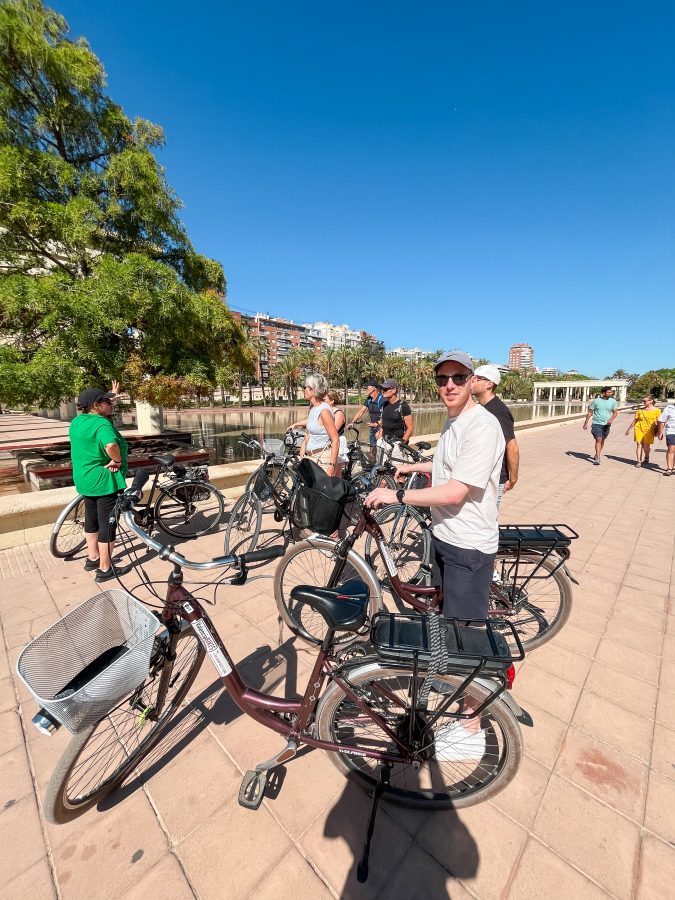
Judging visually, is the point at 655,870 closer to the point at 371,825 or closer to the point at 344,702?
the point at 371,825

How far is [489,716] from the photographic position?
1581mm

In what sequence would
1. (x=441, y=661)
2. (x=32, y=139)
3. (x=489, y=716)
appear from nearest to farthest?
1. (x=441, y=661)
2. (x=489, y=716)
3. (x=32, y=139)

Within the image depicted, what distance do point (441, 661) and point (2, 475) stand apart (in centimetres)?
1126

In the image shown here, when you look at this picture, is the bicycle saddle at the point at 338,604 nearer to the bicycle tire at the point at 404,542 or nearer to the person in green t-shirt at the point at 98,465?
the bicycle tire at the point at 404,542

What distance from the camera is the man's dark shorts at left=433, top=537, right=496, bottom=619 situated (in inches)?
73.4

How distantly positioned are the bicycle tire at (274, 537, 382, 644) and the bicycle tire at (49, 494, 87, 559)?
8.47 ft

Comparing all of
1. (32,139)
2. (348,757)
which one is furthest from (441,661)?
(32,139)

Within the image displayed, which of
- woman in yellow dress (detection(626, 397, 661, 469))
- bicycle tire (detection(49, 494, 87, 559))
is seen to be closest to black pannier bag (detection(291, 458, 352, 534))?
bicycle tire (detection(49, 494, 87, 559))

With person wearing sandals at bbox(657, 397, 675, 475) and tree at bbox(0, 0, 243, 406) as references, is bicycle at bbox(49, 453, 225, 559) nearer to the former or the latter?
tree at bbox(0, 0, 243, 406)

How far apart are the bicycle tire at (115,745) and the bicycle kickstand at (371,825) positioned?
42.1 inches

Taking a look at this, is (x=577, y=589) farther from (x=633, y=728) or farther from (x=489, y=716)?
(x=489, y=716)

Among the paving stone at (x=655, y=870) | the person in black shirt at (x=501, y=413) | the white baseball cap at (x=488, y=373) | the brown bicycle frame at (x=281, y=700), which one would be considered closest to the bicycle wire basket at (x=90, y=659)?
the brown bicycle frame at (x=281, y=700)

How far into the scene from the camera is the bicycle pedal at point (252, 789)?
1.58 meters

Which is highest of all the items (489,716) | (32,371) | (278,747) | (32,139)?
(32,139)
